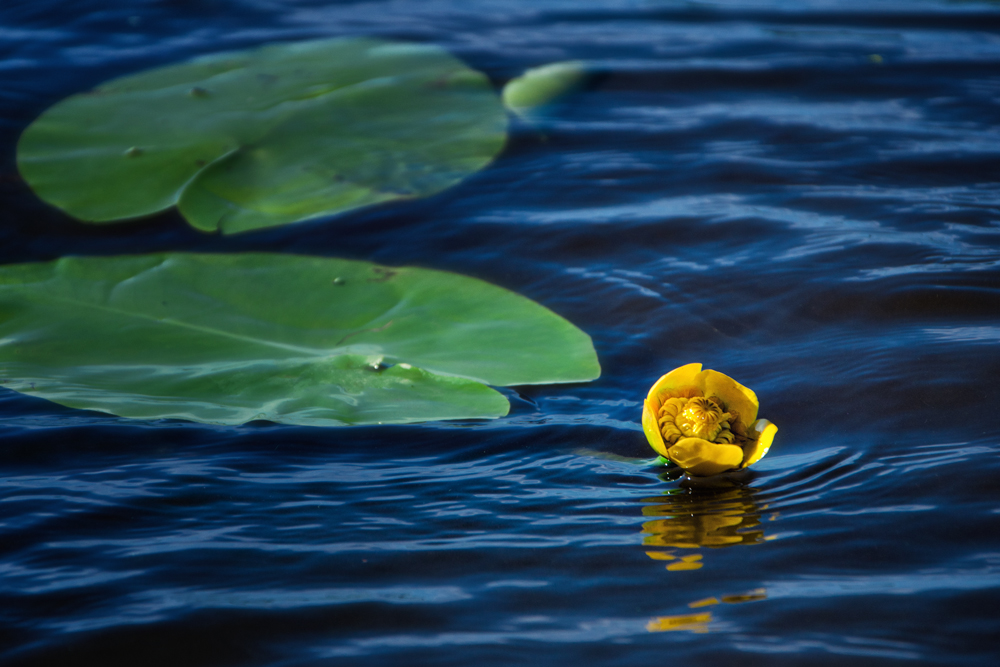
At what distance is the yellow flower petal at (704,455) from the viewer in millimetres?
1084

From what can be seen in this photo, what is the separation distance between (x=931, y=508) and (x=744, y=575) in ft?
1.07

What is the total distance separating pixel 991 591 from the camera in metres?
0.97

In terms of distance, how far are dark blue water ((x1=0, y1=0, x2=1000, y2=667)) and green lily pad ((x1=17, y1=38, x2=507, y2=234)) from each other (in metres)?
0.08

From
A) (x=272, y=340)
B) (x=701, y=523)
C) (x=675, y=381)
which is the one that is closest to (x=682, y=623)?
(x=701, y=523)

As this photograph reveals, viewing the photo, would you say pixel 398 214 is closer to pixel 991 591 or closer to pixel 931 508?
pixel 931 508

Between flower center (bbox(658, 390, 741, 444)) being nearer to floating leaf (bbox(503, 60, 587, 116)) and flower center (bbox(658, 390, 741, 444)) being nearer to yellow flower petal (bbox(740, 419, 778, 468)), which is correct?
yellow flower petal (bbox(740, 419, 778, 468))

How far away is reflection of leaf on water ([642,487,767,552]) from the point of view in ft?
3.57

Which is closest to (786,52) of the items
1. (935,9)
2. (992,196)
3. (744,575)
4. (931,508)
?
(935,9)

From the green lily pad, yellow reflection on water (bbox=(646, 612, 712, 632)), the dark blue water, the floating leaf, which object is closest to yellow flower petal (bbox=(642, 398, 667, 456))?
the dark blue water

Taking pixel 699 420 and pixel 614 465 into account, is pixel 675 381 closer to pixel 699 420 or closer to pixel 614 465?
pixel 699 420

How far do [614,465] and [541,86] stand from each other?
6.82 feet

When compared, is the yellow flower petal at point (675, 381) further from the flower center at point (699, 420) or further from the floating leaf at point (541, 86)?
the floating leaf at point (541, 86)

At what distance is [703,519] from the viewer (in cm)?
113

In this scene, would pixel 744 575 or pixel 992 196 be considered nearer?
pixel 744 575
